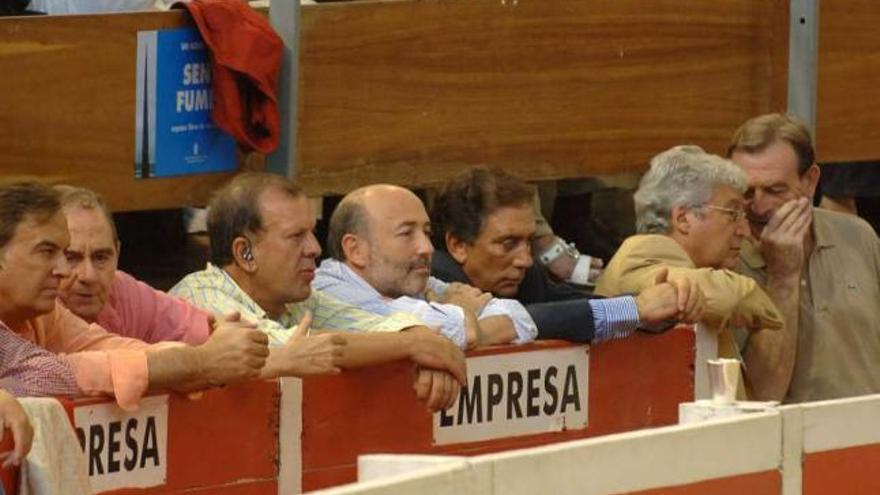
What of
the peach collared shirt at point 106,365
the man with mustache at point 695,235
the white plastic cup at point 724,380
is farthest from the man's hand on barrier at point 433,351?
the man with mustache at point 695,235

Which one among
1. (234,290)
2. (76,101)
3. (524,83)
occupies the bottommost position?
(234,290)

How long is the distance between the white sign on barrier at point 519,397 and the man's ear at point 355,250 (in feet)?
1.82

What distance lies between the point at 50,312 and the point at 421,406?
1117mm

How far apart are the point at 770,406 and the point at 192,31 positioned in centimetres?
283

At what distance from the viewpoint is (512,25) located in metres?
8.86

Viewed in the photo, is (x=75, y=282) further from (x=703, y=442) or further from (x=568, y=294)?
(x=568, y=294)

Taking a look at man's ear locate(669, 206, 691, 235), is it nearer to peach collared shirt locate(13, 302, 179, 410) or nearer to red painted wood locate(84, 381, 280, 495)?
red painted wood locate(84, 381, 280, 495)

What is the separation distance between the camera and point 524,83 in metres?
8.94

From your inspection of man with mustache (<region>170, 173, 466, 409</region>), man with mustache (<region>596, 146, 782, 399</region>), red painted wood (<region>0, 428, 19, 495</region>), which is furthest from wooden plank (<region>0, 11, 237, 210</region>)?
red painted wood (<region>0, 428, 19, 495</region>)

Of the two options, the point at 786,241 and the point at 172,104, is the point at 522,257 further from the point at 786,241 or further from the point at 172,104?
the point at 172,104

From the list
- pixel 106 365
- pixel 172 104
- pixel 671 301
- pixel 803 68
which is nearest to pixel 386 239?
pixel 671 301

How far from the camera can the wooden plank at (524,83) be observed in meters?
8.29

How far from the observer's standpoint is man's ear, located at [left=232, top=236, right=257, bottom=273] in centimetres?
661

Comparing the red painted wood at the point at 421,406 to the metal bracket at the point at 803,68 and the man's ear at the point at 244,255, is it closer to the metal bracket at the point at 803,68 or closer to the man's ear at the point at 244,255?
the man's ear at the point at 244,255
